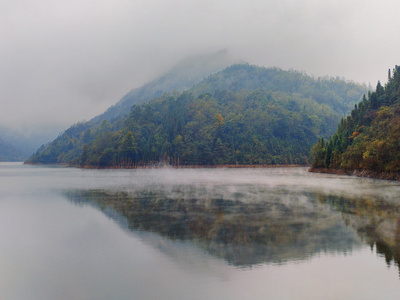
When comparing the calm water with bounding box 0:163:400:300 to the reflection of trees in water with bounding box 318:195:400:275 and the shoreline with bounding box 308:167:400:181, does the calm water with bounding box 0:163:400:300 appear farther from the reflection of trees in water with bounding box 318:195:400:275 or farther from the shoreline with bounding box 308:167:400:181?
the shoreline with bounding box 308:167:400:181

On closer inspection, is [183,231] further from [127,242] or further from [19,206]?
[19,206]

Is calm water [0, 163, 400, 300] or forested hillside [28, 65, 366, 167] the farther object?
forested hillside [28, 65, 366, 167]

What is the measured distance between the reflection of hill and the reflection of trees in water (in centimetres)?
81

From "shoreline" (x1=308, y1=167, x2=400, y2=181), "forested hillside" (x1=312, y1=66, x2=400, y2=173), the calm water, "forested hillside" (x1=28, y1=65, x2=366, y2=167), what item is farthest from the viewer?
"forested hillside" (x1=28, y1=65, x2=366, y2=167)

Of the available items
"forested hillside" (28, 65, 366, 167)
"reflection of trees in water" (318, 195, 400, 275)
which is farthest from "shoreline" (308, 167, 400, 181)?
"forested hillside" (28, 65, 366, 167)

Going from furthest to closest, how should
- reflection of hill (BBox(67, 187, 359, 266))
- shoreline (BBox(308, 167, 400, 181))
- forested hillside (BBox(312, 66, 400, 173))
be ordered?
shoreline (BBox(308, 167, 400, 181)) < forested hillside (BBox(312, 66, 400, 173)) < reflection of hill (BBox(67, 187, 359, 266))

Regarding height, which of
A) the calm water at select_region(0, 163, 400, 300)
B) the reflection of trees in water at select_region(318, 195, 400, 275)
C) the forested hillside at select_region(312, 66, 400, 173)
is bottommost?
the calm water at select_region(0, 163, 400, 300)

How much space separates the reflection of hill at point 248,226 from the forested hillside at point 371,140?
35.2 m

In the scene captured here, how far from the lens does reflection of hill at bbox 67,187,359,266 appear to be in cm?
1350

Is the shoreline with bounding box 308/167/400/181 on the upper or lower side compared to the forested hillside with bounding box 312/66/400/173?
lower

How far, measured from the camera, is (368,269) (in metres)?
11.4

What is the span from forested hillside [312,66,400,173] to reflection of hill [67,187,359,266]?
3516cm

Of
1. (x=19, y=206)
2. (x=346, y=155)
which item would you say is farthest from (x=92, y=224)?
(x=346, y=155)

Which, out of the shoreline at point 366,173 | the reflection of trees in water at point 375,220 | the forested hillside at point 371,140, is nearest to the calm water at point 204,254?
the reflection of trees in water at point 375,220
